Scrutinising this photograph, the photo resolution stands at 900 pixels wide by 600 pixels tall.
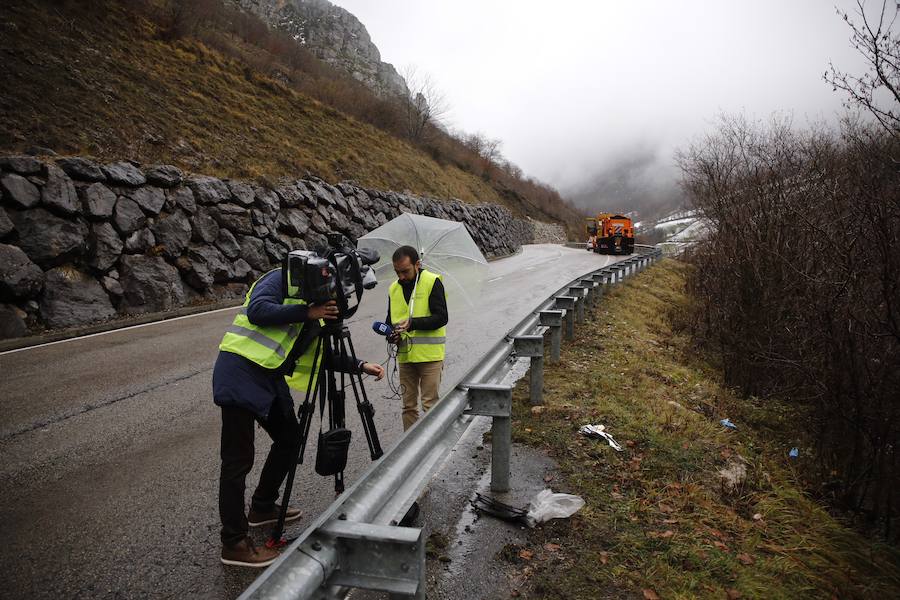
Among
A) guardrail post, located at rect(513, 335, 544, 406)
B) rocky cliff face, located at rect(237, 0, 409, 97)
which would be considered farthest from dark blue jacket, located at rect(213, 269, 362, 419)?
rocky cliff face, located at rect(237, 0, 409, 97)

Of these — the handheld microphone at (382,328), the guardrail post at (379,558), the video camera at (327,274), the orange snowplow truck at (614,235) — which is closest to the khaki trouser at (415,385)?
the handheld microphone at (382,328)

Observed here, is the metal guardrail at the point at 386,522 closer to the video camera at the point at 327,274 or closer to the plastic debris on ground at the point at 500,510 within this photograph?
the plastic debris on ground at the point at 500,510

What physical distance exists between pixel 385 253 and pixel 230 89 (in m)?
19.6

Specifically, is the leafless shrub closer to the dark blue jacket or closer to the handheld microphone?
the handheld microphone

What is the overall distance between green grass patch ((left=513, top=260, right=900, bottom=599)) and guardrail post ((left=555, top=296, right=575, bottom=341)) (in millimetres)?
1217

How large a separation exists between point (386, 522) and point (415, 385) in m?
2.43

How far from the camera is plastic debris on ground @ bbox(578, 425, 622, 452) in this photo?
4.60 meters

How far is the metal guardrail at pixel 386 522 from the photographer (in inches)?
65.2

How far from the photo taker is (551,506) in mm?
3537

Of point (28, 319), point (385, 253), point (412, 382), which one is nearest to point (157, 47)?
point (28, 319)

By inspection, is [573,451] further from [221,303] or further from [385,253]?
[221,303]

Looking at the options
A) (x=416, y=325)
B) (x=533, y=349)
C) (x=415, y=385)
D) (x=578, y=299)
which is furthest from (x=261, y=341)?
(x=578, y=299)

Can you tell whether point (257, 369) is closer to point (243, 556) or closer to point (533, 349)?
point (243, 556)

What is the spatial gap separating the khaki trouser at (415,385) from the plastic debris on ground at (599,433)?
1409 millimetres
